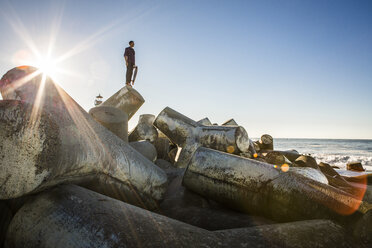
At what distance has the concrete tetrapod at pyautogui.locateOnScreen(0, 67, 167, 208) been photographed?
0.72 metres

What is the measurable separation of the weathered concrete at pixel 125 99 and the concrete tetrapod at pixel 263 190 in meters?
2.73

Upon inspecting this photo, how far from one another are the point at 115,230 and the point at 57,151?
388 mm

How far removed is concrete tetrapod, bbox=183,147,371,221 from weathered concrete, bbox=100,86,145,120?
2.73 metres

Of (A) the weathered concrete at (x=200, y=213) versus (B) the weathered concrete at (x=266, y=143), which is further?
(B) the weathered concrete at (x=266, y=143)

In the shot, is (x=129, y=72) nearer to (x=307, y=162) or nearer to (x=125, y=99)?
(x=125, y=99)

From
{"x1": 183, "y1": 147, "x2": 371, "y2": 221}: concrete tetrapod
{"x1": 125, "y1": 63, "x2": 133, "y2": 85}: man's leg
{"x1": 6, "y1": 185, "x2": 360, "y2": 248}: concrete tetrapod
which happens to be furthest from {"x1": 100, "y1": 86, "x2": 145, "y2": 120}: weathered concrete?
{"x1": 6, "y1": 185, "x2": 360, "y2": 248}: concrete tetrapod

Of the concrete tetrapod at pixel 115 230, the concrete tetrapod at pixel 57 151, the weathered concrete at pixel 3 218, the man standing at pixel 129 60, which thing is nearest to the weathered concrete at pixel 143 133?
the man standing at pixel 129 60

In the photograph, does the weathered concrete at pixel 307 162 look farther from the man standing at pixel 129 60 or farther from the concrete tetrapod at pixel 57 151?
the man standing at pixel 129 60

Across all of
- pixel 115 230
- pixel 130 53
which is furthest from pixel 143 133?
pixel 115 230

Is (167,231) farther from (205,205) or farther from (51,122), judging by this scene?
(205,205)

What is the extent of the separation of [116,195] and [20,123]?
746mm

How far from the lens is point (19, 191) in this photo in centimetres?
76

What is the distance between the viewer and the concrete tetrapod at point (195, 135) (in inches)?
121

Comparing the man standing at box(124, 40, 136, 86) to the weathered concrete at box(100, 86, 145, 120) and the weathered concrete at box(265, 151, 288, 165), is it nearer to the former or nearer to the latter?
the weathered concrete at box(100, 86, 145, 120)
